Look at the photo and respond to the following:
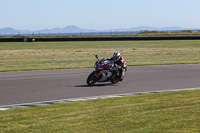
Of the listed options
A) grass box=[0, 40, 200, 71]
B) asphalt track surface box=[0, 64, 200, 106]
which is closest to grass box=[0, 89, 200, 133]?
asphalt track surface box=[0, 64, 200, 106]

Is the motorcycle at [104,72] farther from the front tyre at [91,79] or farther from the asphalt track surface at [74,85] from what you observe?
the asphalt track surface at [74,85]

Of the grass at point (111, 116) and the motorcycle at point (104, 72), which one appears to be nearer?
the grass at point (111, 116)

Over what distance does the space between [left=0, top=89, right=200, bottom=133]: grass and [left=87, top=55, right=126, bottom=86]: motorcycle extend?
393 centimetres

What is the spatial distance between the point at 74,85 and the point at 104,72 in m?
1.27

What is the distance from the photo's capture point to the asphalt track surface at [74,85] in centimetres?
1279

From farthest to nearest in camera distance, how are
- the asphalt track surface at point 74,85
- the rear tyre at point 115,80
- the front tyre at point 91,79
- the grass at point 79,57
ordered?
1. the grass at point 79,57
2. the rear tyre at point 115,80
3. the front tyre at point 91,79
4. the asphalt track surface at point 74,85

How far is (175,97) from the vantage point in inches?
463

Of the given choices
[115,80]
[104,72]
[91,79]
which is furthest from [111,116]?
[115,80]

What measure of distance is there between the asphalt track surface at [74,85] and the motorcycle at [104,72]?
246 millimetres

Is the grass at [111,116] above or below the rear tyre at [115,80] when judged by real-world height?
above

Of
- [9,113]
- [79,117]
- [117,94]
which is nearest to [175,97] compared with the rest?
[117,94]

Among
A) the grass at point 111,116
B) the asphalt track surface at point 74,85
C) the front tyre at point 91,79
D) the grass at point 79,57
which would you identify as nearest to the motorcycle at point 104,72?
the front tyre at point 91,79

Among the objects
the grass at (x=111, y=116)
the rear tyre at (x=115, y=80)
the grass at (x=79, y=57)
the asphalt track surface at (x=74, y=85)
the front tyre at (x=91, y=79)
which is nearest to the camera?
the grass at (x=111, y=116)

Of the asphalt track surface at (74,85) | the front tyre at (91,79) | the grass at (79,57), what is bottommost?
the grass at (79,57)
